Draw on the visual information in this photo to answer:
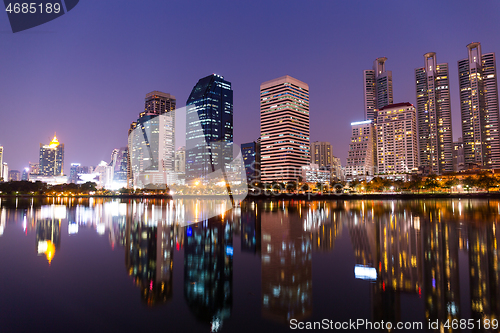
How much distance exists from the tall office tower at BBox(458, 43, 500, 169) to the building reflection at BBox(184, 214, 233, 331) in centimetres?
20348

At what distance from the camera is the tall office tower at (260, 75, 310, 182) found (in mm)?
184625

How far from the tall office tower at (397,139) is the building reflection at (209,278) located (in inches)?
7277

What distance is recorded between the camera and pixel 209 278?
12.0m

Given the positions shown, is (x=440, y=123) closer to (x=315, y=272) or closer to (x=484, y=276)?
(x=484, y=276)

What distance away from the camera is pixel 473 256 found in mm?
14422

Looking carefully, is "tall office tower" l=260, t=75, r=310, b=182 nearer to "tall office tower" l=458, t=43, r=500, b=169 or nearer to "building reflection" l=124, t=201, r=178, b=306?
"tall office tower" l=458, t=43, r=500, b=169

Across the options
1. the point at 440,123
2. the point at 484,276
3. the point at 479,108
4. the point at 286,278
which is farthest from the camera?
the point at 440,123

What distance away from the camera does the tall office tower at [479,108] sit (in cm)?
17388

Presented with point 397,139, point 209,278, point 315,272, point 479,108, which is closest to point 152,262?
point 209,278

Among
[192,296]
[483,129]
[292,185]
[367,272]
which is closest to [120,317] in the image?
[192,296]

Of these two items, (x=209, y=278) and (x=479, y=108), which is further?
(x=479, y=108)

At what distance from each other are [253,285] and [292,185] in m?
128

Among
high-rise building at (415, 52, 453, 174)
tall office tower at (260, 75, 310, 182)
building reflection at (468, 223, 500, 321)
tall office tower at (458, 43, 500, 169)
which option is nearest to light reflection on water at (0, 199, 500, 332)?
building reflection at (468, 223, 500, 321)

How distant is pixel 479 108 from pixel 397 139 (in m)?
49.6
